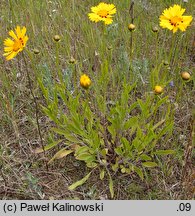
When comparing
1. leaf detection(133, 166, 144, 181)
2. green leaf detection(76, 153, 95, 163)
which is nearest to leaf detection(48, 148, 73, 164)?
green leaf detection(76, 153, 95, 163)

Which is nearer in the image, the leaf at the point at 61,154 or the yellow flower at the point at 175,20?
the yellow flower at the point at 175,20

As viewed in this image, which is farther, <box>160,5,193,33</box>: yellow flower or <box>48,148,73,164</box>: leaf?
<box>48,148,73,164</box>: leaf

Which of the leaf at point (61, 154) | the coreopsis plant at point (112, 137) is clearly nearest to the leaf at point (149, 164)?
the coreopsis plant at point (112, 137)

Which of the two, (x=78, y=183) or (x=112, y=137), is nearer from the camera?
(x=78, y=183)

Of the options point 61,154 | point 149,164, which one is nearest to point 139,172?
point 149,164

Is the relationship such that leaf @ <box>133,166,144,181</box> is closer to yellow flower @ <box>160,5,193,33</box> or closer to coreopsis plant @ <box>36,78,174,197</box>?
coreopsis plant @ <box>36,78,174,197</box>

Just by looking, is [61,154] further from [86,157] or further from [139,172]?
[139,172]

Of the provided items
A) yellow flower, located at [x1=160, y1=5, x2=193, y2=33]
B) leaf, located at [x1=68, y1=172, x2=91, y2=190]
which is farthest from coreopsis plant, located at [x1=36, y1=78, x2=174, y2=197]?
yellow flower, located at [x1=160, y1=5, x2=193, y2=33]

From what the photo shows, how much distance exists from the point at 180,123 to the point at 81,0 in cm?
156

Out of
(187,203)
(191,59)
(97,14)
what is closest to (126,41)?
(191,59)

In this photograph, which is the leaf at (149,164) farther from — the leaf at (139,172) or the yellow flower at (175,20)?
the yellow flower at (175,20)

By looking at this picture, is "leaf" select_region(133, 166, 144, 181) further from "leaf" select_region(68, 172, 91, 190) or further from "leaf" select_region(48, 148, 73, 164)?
"leaf" select_region(48, 148, 73, 164)

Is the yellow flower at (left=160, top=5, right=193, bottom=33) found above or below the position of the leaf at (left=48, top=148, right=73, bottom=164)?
above

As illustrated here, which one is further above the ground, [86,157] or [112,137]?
[112,137]
